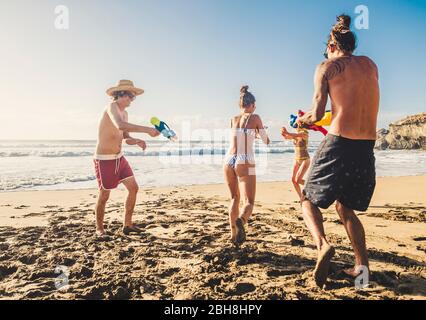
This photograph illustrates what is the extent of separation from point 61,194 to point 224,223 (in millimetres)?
5993

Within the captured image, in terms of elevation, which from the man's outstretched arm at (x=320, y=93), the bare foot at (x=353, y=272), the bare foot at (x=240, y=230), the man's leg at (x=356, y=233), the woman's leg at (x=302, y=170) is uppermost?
the man's outstretched arm at (x=320, y=93)

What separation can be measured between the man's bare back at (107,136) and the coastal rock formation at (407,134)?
135ft

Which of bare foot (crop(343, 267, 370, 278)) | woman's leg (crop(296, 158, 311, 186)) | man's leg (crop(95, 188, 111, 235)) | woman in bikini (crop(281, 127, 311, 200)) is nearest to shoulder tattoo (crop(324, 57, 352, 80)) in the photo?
bare foot (crop(343, 267, 370, 278))

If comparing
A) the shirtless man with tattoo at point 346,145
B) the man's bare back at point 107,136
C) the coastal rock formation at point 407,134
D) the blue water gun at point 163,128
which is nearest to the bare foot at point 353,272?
the shirtless man with tattoo at point 346,145

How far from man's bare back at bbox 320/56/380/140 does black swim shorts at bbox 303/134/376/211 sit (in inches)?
3.8

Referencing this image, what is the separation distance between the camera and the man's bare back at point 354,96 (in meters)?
2.88

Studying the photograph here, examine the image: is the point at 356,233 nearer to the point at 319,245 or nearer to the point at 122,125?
the point at 319,245

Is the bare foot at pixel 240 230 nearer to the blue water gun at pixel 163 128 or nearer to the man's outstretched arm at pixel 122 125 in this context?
the blue water gun at pixel 163 128

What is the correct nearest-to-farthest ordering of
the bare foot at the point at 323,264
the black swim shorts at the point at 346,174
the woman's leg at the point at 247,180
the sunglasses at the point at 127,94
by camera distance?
the bare foot at the point at 323,264
the black swim shorts at the point at 346,174
the woman's leg at the point at 247,180
the sunglasses at the point at 127,94

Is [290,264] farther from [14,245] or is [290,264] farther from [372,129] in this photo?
[14,245]

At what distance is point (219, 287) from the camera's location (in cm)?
300

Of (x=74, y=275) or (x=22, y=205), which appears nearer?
(x=74, y=275)

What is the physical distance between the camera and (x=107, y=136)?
4973 mm
